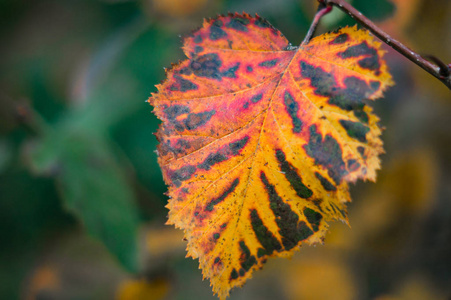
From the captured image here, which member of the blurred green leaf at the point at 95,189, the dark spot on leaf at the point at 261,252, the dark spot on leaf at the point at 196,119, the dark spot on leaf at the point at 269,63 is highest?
the dark spot on leaf at the point at 269,63

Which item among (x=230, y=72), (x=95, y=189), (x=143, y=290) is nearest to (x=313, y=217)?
(x=230, y=72)

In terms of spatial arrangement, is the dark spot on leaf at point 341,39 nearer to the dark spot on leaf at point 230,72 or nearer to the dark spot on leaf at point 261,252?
the dark spot on leaf at point 230,72

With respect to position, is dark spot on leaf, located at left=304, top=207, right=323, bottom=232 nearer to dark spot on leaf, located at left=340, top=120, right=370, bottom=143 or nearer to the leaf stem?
dark spot on leaf, located at left=340, top=120, right=370, bottom=143

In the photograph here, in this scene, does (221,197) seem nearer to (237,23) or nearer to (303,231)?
(303,231)

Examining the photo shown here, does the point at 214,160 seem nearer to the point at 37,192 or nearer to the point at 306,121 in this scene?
the point at 306,121

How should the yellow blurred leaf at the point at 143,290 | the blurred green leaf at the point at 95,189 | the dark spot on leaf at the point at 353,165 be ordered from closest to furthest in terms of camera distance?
1. the dark spot on leaf at the point at 353,165
2. the blurred green leaf at the point at 95,189
3. the yellow blurred leaf at the point at 143,290

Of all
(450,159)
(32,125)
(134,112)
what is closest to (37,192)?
(32,125)

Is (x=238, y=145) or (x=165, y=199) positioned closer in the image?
(x=238, y=145)

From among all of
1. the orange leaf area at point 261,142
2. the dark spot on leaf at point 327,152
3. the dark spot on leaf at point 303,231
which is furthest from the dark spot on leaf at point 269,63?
the dark spot on leaf at point 303,231
